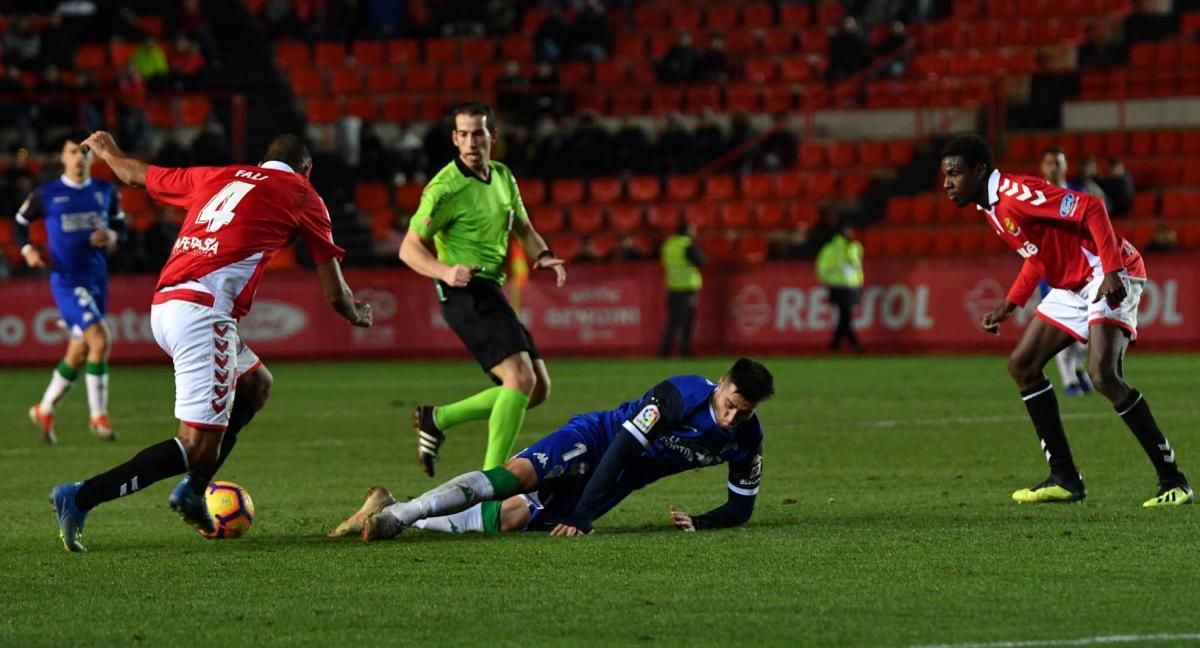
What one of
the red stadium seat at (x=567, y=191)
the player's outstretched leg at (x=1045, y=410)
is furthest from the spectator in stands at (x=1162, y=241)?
the player's outstretched leg at (x=1045, y=410)

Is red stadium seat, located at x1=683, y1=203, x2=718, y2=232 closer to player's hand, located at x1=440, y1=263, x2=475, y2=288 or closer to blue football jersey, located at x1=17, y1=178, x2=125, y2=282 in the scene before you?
blue football jersey, located at x1=17, y1=178, x2=125, y2=282

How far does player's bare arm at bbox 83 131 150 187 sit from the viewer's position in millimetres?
8906

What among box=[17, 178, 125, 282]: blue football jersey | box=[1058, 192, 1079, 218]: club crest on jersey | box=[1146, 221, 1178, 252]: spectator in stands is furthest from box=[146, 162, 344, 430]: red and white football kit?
box=[1146, 221, 1178, 252]: spectator in stands

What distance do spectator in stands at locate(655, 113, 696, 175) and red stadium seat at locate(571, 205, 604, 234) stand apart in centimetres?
131

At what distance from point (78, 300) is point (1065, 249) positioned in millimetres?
8801

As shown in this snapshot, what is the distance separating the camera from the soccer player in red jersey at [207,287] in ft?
28.4

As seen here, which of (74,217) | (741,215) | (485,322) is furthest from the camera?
(741,215)

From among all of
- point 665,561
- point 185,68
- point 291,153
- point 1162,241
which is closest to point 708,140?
point 1162,241

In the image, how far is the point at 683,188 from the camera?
31812 mm

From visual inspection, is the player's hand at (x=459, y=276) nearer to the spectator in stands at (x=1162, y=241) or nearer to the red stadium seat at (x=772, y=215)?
the spectator in stands at (x=1162, y=241)

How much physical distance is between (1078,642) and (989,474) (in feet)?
19.2

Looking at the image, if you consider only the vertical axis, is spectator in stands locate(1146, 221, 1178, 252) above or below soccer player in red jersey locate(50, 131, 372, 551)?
below

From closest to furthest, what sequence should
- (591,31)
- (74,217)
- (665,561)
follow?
(665,561) < (74,217) < (591,31)

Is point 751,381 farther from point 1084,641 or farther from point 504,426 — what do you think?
point 1084,641
